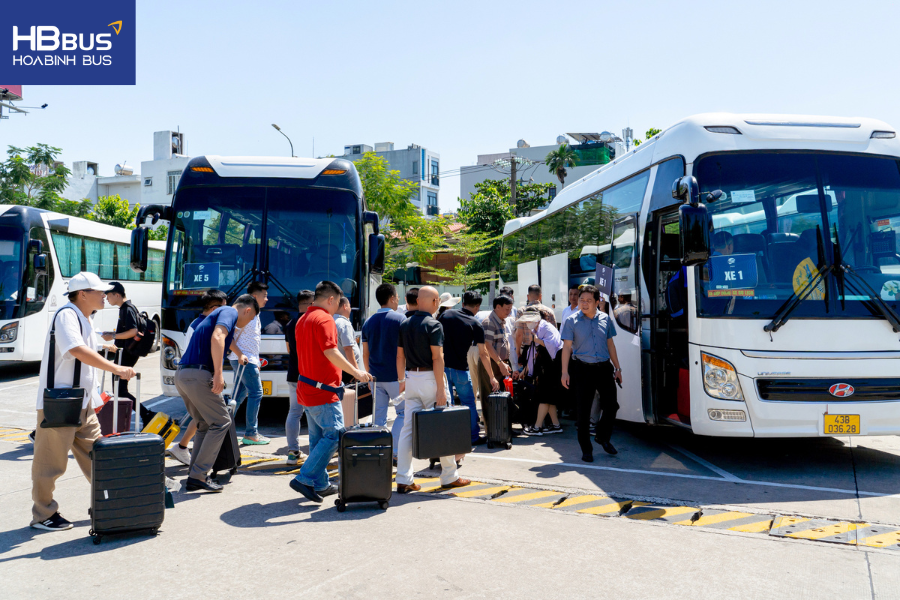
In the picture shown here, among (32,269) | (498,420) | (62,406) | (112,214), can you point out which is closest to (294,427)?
(498,420)

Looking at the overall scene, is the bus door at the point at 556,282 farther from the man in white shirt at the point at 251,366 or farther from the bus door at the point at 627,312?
the man in white shirt at the point at 251,366

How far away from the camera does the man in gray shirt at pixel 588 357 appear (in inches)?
305

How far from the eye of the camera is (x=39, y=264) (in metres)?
15.1

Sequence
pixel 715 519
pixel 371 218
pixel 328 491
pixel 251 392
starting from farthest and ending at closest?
pixel 371 218 < pixel 251 392 < pixel 328 491 < pixel 715 519

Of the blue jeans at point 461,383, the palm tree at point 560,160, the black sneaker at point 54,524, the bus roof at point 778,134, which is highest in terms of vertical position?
the palm tree at point 560,160

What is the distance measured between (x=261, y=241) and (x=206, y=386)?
344cm

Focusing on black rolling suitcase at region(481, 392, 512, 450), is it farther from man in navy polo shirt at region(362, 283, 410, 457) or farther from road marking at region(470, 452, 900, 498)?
man in navy polo shirt at region(362, 283, 410, 457)

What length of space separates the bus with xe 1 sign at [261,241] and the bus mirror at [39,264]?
7113mm

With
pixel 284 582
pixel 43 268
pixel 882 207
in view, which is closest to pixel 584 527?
pixel 284 582

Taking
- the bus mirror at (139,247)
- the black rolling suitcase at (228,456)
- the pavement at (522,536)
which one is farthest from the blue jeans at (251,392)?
the bus mirror at (139,247)

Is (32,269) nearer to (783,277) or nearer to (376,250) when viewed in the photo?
(376,250)

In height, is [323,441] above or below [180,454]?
above

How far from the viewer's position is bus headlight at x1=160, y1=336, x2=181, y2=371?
29.8 feet

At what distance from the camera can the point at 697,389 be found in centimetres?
708
